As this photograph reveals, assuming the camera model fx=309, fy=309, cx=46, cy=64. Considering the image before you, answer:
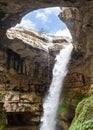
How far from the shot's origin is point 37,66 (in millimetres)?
32094

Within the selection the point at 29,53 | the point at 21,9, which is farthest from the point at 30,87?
the point at 21,9

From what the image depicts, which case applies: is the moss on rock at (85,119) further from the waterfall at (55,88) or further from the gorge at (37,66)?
the waterfall at (55,88)

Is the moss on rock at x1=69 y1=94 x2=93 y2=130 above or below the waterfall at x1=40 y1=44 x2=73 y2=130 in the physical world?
above

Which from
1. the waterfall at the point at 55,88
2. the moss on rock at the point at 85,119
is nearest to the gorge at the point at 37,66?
the waterfall at the point at 55,88

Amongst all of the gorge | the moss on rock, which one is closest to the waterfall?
the gorge

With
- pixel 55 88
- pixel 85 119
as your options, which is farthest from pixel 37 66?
pixel 85 119

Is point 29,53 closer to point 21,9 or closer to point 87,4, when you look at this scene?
point 21,9

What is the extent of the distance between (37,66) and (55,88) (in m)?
2.97

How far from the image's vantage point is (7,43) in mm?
30484

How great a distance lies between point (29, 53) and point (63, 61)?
A: 3.67m

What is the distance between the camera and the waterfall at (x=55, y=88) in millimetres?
29469

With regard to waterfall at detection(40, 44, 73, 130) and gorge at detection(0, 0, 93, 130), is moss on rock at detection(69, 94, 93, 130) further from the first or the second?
waterfall at detection(40, 44, 73, 130)

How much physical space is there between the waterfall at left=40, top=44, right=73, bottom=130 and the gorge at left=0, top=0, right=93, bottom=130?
1.91 ft

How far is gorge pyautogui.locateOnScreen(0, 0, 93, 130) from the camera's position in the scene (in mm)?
25688
